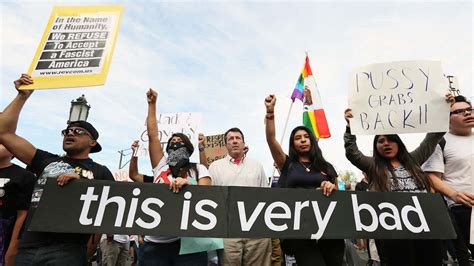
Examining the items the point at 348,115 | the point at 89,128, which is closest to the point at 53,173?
the point at 89,128

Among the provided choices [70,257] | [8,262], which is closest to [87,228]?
[70,257]

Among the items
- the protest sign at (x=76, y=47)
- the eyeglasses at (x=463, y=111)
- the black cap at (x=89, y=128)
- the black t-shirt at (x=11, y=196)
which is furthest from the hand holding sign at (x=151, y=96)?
the eyeglasses at (x=463, y=111)

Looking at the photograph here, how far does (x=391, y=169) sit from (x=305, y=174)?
80 cm

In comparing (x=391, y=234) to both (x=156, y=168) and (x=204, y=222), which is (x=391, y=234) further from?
(x=156, y=168)

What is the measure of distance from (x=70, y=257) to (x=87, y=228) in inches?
13.7

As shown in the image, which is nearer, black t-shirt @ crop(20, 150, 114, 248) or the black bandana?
black t-shirt @ crop(20, 150, 114, 248)

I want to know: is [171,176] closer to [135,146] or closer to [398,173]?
[398,173]

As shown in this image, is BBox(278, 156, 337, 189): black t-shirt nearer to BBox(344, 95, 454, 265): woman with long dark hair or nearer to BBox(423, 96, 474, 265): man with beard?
BBox(344, 95, 454, 265): woman with long dark hair

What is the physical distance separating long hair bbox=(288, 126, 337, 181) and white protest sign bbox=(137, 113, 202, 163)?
219 centimetres

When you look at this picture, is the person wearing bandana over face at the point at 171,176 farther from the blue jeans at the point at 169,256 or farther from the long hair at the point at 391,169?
the long hair at the point at 391,169

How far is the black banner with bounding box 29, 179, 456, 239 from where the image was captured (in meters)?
2.29

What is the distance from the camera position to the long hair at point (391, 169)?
2.82m

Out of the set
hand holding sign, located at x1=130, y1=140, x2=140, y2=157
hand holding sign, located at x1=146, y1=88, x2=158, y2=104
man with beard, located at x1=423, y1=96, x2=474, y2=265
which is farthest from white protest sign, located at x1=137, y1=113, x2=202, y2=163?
man with beard, located at x1=423, y1=96, x2=474, y2=265

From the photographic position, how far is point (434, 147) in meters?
3.07
